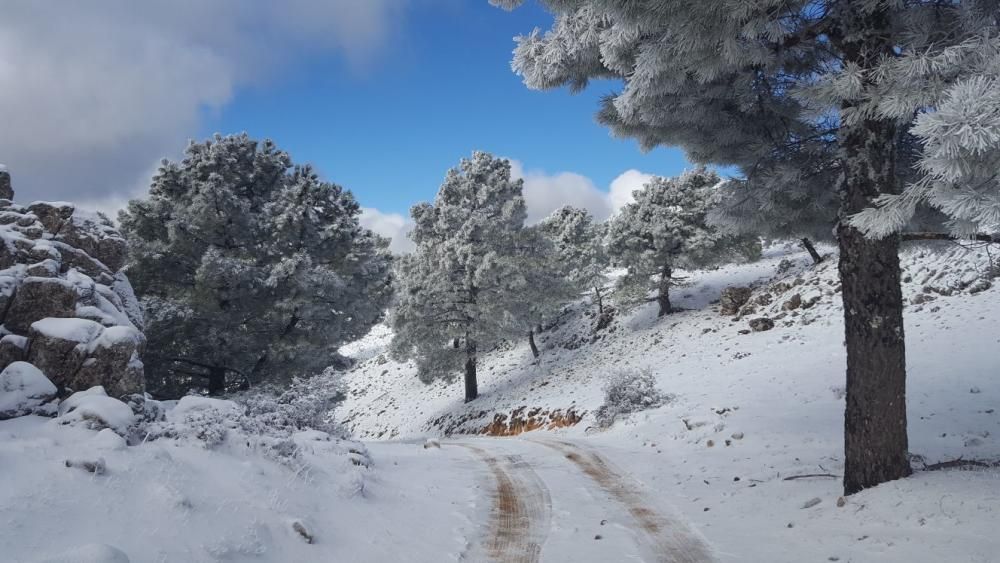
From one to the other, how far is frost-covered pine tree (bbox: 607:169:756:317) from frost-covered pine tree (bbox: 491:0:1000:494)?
63.7ft

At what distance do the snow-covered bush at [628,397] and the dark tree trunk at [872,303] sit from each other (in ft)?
29.0

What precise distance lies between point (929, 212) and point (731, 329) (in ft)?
49.6

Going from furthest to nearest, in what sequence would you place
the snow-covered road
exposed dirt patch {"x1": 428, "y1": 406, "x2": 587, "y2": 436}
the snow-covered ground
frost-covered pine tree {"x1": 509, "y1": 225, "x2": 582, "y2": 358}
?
frost-covered pine tree {"x1": 509, "y1": 225, "x2": 582, "y2": 358}
exposed dirt patch {"x1": 428, "y1": 406, "x2": 587, "y2": 436}
the snow-covered road
the snow-covered ground

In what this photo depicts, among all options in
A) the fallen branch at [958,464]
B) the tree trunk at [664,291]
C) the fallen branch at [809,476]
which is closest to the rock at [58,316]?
the fallen branch at [809,476]

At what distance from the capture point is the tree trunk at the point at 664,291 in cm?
2788

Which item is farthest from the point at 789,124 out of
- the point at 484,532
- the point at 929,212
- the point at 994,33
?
the point at 484,532

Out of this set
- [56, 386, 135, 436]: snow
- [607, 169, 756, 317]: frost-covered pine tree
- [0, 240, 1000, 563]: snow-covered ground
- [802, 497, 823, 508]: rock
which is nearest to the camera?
[0, 240, 1000, 563]: snow-covered ground

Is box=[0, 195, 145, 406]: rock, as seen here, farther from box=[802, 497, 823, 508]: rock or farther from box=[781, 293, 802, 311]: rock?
box=[781, 293, 802, 311]: rock

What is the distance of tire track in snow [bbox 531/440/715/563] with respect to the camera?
5.36 meters

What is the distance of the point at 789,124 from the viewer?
8.15 m

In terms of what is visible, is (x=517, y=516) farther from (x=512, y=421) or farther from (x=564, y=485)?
(x=512, y=421)

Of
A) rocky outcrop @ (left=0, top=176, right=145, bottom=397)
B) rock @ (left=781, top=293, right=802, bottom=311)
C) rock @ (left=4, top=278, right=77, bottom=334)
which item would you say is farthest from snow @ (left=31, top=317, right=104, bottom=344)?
rock @ (left=781, top=293, right=802, bottom=311)

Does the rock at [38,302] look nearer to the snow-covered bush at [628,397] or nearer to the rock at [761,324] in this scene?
the snow-covered bush at [628,397]

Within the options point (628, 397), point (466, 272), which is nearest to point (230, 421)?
point (628, 397)
